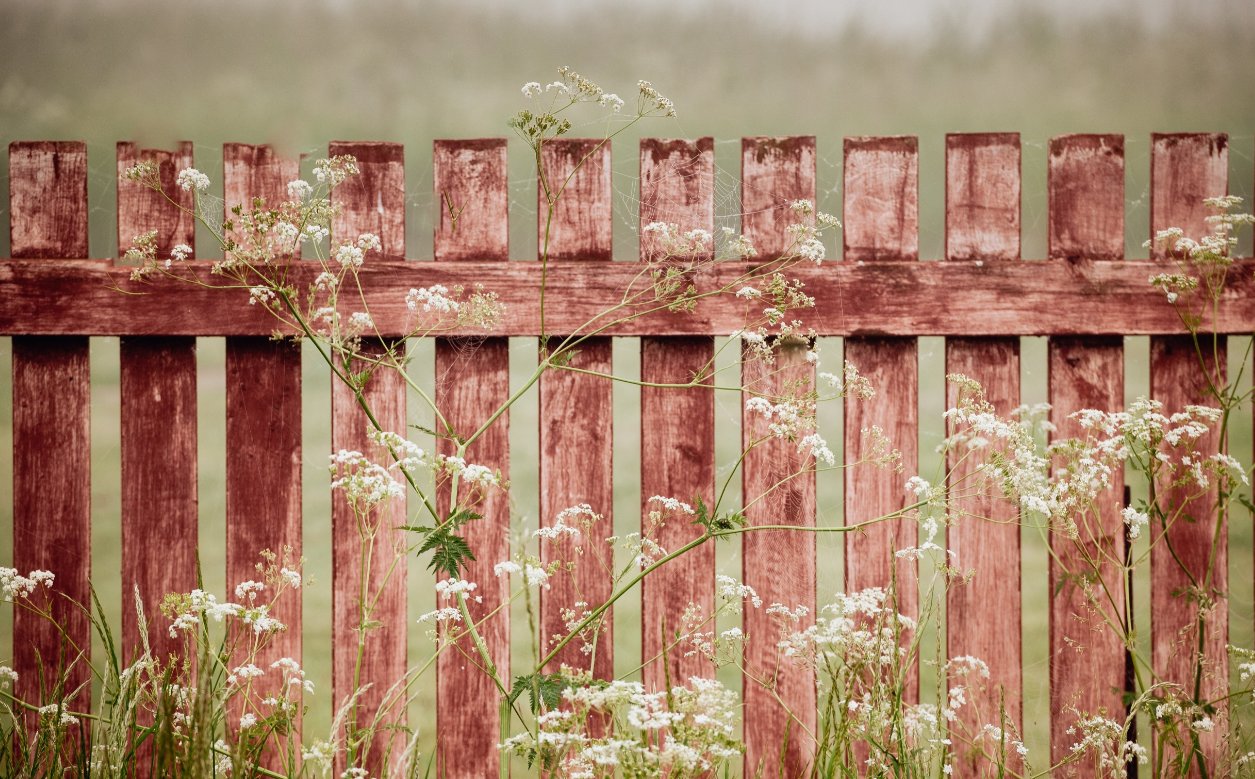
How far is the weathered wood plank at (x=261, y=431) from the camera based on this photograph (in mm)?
2551

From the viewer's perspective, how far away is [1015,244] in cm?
260

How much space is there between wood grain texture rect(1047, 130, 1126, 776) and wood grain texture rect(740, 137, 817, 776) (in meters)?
0.74

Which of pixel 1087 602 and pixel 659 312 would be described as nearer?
pixel 659 312

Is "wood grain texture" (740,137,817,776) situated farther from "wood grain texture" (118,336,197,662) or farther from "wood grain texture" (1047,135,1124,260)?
"wood grain texture" (118,336,197,662)

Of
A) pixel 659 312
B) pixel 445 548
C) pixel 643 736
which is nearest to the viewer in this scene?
pixel 643 736

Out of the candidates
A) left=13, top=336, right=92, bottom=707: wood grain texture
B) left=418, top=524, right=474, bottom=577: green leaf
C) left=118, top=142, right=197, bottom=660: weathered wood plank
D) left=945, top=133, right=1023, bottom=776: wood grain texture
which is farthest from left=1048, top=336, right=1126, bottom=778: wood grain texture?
left=13, top=336, right=92, bottom=707: wood grain texture

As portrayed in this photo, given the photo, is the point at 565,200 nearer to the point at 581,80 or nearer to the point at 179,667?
the point at 581,80

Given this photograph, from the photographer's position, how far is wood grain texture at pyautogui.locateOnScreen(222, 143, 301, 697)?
255 centimetres

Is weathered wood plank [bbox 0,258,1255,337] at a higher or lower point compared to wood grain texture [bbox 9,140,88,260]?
lower

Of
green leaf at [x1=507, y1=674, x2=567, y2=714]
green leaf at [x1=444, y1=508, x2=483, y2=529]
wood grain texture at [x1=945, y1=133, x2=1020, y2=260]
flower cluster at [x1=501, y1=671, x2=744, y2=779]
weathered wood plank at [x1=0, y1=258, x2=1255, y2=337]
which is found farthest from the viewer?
wood grain texture at [x1=945, y1=133, x2=1020, y2=260]

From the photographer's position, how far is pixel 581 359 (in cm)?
256

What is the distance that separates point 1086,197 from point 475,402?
193 centimetres

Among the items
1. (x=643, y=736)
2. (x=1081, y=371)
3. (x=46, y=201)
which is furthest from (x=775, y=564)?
(x=46, y=201)

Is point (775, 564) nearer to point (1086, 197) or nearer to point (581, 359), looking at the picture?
point (581, 359)
